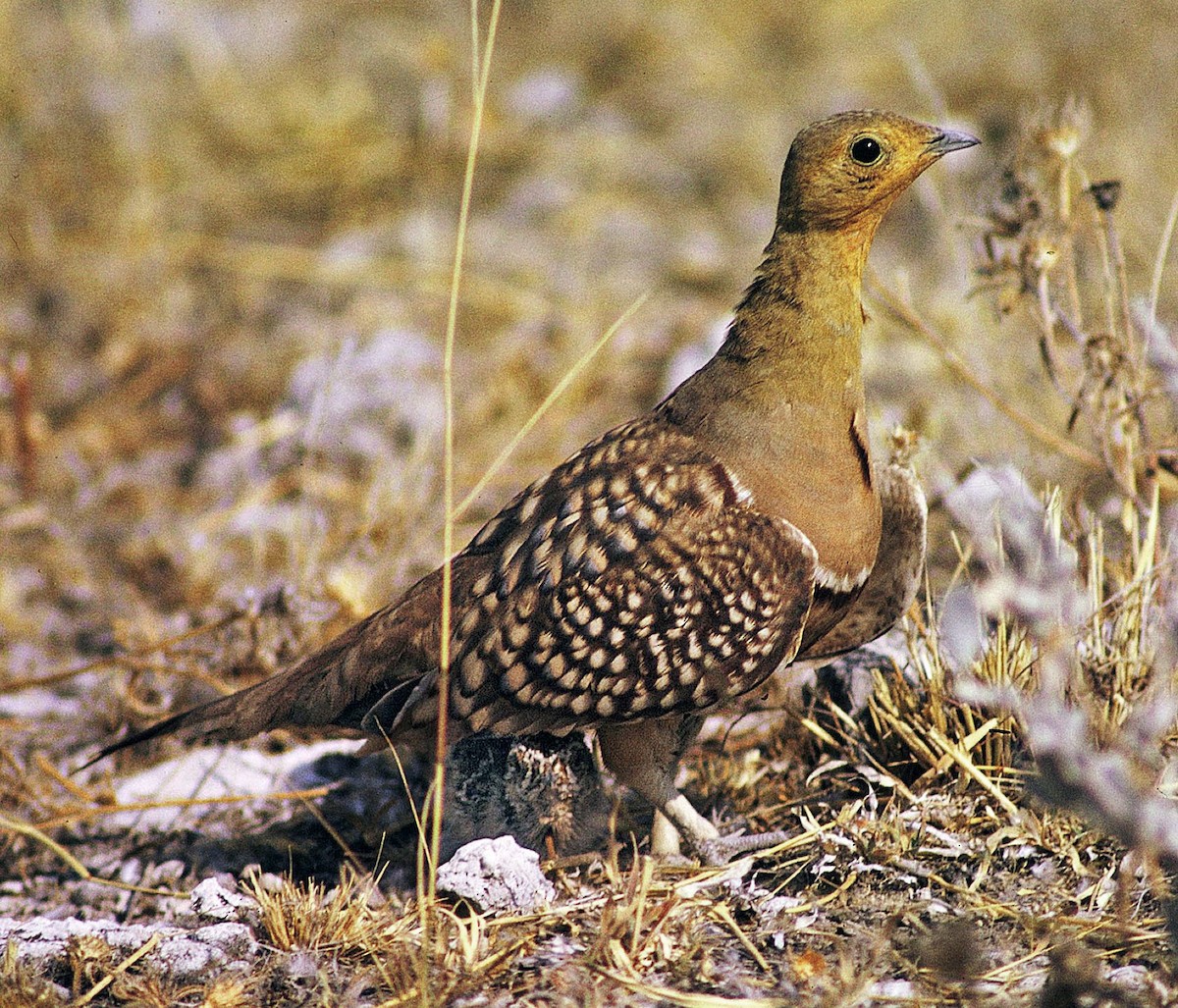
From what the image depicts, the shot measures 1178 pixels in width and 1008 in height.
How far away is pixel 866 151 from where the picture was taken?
306 cm

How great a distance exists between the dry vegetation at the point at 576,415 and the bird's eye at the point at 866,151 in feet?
2.55

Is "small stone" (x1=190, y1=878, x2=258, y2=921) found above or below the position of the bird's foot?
below

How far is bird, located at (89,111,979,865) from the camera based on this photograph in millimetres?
3045

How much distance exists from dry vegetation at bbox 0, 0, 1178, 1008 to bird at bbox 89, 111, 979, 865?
35cm

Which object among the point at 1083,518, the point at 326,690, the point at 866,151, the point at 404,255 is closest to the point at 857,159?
the point at 866,151

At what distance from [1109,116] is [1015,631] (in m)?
4.75

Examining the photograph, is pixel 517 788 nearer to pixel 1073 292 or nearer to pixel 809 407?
pixel 809 407

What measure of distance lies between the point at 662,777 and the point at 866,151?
5.05 ft

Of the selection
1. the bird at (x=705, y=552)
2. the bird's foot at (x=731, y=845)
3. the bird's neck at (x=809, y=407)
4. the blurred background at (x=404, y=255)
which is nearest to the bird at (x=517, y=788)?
the bird at (x=705, y=552)

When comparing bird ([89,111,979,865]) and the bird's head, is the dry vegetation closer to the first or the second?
bird ([89,111,979,865])

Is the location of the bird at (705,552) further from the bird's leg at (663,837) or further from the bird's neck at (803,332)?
the bird's leg at (663,837)

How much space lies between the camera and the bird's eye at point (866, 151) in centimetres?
306

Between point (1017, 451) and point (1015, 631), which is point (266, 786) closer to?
point (1015, 631)

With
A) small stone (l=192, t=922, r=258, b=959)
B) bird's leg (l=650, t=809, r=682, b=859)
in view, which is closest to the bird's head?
bird's leg (l=650, t=809, r=682, b=859)
